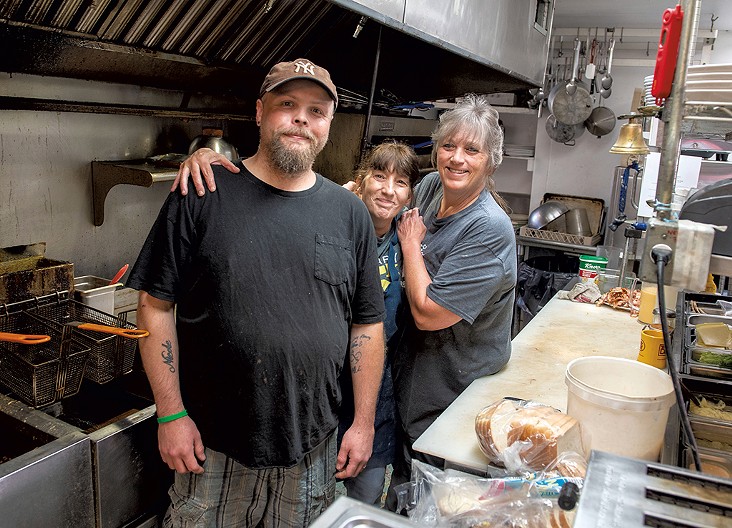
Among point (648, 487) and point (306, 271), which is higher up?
point (306, 271)

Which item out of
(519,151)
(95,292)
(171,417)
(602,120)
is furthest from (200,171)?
(519,151)

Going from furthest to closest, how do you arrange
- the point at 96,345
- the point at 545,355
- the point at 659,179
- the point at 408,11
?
the point at 545,355 → the point at 408,11 → the point at 96,345 → the point at 659,179

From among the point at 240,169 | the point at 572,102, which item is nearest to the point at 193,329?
the point at 240,169

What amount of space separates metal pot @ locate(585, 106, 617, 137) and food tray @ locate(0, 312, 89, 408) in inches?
207

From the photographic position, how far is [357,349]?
1688 millimetres

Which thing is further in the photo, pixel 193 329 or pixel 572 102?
pixel 572 102

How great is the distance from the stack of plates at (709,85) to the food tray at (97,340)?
61.8 inches

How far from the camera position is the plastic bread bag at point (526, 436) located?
121 cm

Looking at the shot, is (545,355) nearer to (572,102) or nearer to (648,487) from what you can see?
(648,487)

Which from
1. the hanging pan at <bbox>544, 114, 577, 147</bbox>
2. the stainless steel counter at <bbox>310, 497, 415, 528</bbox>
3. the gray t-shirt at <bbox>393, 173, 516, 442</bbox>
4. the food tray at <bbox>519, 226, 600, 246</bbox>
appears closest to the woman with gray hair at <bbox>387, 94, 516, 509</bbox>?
the gray t-shirt at <bbox>393, 173, 516, 442</bbox>

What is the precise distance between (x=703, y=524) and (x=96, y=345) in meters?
1.55

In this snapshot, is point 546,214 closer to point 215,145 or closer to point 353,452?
point 215,145

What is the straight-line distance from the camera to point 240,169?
4.98ft

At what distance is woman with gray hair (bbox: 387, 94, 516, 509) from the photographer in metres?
1.74
